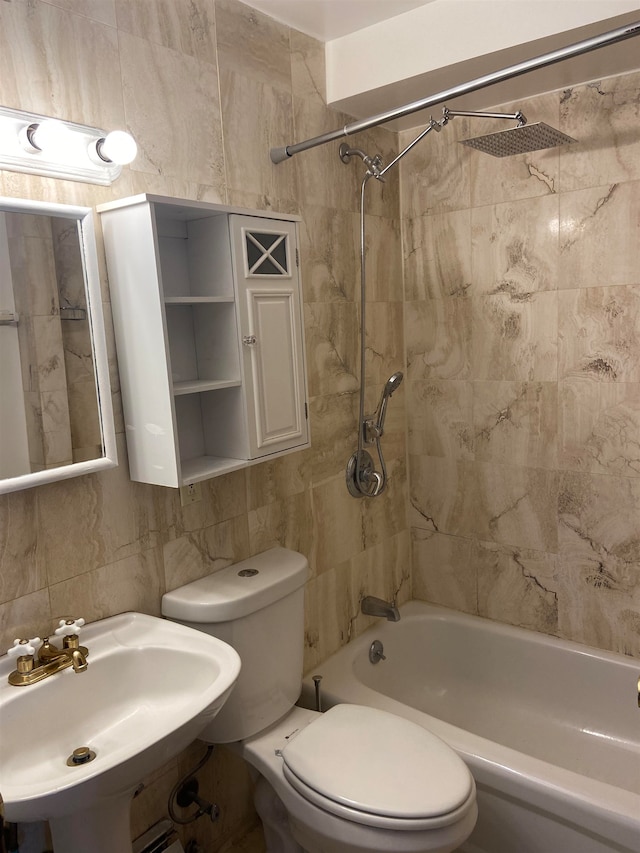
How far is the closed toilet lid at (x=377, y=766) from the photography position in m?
1.48

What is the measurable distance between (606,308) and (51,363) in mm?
1694

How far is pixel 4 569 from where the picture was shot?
141 cm

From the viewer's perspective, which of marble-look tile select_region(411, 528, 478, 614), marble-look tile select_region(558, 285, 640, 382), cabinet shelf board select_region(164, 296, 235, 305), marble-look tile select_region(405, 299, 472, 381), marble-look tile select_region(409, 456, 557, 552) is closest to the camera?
cabinet shelf board select_region(164, 296, 235, 305)

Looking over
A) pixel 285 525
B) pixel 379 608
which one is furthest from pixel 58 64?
pixel 379 608

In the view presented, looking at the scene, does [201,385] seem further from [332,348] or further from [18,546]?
[332,348]

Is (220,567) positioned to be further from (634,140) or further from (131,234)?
(634,140)

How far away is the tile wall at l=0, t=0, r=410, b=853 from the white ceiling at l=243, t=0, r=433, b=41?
40 millimetres

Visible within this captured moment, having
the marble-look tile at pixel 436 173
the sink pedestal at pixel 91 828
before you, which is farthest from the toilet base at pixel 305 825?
the marble-look tile at pixel 436 173

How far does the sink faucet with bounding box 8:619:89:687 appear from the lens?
1343 mm

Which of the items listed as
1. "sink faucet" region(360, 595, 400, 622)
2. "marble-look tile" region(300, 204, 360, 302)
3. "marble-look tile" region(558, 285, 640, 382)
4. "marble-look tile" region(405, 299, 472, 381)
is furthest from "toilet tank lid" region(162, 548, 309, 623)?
"marble-look tile" region(558, 285, 640, 382)

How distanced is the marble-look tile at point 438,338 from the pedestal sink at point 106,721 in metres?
1.45

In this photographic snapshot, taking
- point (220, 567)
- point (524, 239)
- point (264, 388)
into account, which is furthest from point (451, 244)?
point (220, 567)

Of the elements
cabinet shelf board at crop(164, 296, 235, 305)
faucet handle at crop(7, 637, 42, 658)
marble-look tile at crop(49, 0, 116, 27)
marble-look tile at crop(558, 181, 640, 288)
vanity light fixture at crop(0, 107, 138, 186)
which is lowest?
faucet handle at crop(7, 637, 42, 658)

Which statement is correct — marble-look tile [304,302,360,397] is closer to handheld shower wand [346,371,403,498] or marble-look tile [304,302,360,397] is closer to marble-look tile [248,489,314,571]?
handheld shower wand [346,371,403,498]
